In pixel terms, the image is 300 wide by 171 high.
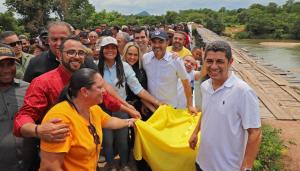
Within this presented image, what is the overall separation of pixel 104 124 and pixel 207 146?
0.85 meters

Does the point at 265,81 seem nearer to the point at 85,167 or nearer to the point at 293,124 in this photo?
the point at 293,124

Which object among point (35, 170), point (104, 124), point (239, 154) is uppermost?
point (104, 124)

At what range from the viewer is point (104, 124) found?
291 centimetres

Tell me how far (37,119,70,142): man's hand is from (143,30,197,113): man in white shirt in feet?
7.49

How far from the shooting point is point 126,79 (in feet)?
13.8

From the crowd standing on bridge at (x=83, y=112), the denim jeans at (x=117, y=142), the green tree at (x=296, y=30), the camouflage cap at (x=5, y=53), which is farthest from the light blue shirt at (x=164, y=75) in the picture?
the green tree at (x=296, y=30)

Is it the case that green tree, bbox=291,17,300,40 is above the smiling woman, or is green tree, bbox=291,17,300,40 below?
below

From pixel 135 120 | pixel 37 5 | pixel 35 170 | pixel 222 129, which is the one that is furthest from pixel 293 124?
pixel 37 5

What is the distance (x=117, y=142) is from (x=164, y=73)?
1.00m

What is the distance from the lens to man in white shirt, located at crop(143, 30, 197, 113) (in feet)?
14.3

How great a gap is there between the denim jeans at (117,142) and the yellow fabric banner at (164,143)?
7.9 inches

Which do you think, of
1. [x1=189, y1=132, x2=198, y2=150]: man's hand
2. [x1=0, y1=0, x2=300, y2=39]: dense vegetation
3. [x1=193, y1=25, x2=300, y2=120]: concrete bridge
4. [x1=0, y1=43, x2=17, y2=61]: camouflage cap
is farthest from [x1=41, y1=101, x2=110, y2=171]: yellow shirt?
[x1=0, y1=0, x2=300, y2=39]: dense vegetation

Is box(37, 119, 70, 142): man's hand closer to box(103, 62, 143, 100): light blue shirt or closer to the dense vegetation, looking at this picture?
box(103, 62, 143, 100): light blue shirt

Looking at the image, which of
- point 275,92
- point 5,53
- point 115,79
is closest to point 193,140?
point 115,79
